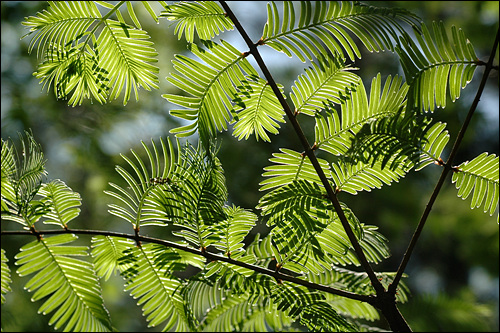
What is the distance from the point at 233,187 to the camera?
2246mm

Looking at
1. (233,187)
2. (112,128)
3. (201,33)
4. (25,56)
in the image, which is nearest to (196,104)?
(201,33)

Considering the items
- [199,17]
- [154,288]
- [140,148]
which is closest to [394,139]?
[199,17]

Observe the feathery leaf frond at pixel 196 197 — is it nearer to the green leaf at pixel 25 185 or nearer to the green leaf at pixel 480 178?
the green leaf at pixel 25 185

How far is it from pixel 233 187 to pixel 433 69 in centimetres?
171

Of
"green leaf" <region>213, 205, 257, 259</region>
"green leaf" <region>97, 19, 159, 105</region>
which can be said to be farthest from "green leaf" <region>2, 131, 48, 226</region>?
"green leaf" <region>213, 205, 257, 259</region>

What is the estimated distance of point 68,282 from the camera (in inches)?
25.5

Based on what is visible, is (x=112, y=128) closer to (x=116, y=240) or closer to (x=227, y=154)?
(x=227, y=154)

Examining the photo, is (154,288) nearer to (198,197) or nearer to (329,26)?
(198,197)

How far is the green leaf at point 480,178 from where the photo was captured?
2.04ft

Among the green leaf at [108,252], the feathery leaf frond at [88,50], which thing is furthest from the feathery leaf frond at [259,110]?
the green leaf at [108,252]

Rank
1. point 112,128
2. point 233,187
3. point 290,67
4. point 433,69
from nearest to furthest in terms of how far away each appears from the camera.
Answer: point 433,69 < point 233,187 < point 112,128 < point 290,67

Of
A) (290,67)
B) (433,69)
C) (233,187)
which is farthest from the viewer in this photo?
(290,67)

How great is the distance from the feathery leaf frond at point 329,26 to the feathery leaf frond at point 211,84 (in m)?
0.05

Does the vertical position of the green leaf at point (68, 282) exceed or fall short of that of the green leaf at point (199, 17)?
it falls short
